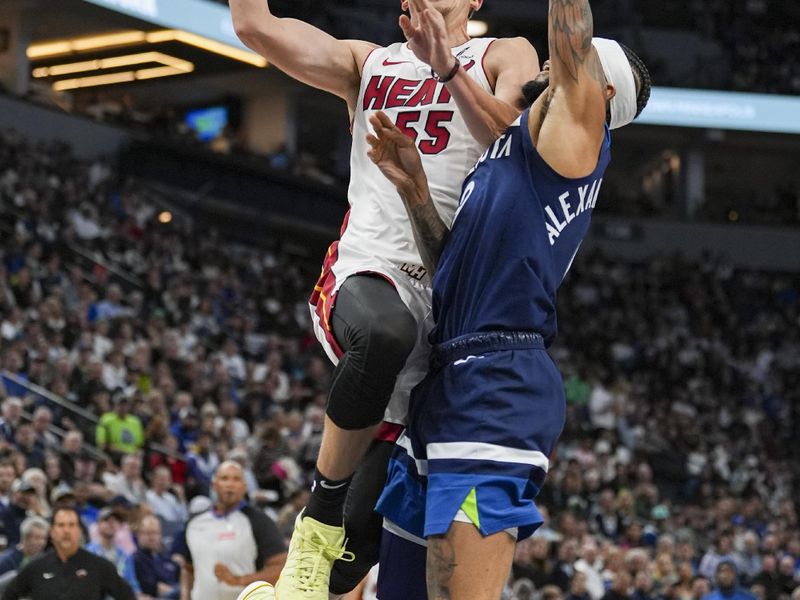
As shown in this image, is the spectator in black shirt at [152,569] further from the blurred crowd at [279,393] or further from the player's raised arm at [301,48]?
the player's raised arm at [301,48]

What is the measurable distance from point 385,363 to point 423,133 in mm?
895

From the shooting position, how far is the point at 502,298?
383cm

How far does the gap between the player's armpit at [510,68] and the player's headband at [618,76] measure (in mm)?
352

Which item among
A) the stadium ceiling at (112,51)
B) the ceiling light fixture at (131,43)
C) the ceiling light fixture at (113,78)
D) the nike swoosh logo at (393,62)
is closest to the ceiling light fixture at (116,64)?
the stadium ceiling at (112,51)

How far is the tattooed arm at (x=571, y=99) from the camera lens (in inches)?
143

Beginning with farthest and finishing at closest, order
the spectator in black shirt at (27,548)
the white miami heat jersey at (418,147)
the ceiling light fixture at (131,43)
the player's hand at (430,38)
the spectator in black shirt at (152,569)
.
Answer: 1. the ceiling light fixture at (131,43)
2. the spectator in black shirt at (152,569)
3. the spectator in black shirt at (27,548)
4. the white miami heat jersey at (418,147)
5. the player's hand at (430,38)

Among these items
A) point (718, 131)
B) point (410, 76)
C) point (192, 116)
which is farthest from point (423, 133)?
point (718, 131)

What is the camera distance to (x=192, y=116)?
27234mm

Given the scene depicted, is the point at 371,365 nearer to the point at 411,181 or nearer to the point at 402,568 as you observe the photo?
the point at 411,181

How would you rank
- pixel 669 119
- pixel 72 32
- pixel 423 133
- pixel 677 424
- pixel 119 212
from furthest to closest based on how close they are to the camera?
pixel 669 119
pixel 72 32
pixel 677 424
pixel 119 212
pixel 423 133

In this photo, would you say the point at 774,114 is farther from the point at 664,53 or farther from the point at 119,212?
the point at 119,212

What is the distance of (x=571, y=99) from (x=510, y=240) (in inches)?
17.6

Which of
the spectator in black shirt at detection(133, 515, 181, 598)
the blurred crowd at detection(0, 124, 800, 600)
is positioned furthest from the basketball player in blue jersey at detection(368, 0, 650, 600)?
the spectator in black shirt at detection(133, 515, 181, 598)

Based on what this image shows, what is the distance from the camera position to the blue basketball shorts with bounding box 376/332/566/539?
147 inches
